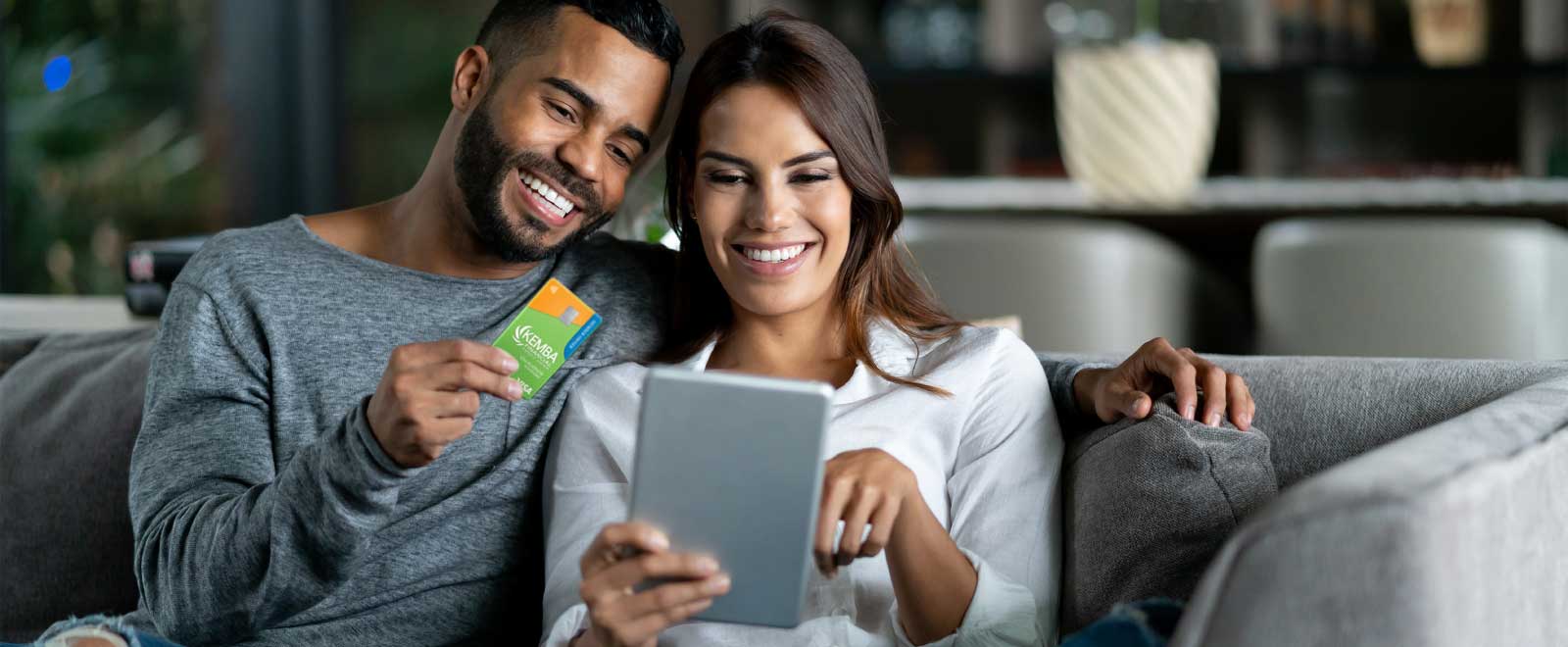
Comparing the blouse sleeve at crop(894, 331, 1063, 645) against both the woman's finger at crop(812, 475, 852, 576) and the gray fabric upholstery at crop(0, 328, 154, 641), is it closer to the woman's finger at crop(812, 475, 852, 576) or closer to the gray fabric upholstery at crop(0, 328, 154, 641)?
the woman's finger at crop(812, 475, 852, 576)

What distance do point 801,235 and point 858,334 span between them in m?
0.15

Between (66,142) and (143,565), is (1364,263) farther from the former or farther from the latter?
(66,142)

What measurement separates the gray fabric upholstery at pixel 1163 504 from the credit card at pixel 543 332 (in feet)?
1.70

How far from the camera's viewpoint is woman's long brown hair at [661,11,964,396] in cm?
152

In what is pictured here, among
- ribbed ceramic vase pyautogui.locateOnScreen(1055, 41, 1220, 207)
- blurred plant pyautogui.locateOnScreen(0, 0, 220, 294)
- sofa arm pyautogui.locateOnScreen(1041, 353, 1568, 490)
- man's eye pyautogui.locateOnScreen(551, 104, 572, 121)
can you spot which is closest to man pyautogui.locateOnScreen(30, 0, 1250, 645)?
man's eye pyautogui.locateOnScreen(551, 104, 572, 121)

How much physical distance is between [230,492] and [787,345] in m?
0.60

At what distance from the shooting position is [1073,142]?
3.06m

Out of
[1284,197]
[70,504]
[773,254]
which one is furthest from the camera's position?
[1284,197]

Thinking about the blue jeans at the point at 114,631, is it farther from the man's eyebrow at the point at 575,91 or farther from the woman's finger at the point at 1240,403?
the woman's finger at the point at 1240,403

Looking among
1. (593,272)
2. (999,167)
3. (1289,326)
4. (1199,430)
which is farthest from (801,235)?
(999,167)

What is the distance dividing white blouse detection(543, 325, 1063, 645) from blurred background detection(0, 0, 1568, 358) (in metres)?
1.26

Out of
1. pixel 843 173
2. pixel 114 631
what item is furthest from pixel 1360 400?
pixel 114 631

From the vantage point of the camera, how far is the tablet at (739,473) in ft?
3.40

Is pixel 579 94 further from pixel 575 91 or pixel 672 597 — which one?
pixel 672 597
